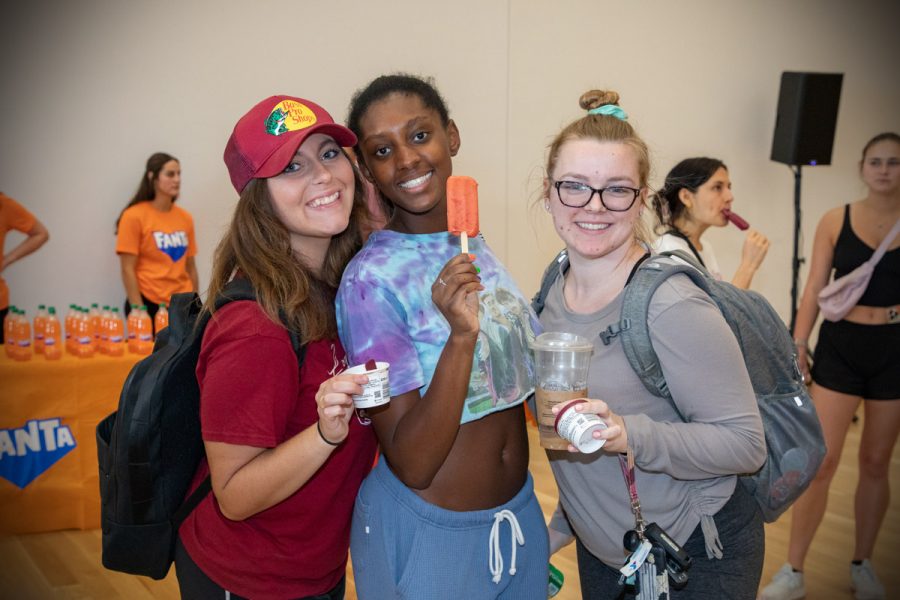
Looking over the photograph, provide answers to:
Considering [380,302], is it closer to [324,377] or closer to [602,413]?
[324,377]

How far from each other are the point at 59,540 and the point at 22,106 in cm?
329

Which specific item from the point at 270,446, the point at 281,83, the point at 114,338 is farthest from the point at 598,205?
the point at 281,83

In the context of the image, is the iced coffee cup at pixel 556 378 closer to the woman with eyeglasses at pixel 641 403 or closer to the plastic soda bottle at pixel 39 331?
the woman with eyeglasses at pixel 641 403

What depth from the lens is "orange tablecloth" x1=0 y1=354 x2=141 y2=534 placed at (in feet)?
14.5

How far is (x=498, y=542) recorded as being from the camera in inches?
69.4

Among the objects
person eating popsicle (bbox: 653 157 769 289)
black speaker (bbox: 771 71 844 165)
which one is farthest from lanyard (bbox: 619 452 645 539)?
black speaker (bbox: 771 71 844 165)

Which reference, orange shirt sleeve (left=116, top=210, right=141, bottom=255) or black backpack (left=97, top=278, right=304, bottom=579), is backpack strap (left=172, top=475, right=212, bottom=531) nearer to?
black backpack (left=97, top=278, right=304, bottom=579)

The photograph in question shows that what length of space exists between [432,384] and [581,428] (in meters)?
0.32

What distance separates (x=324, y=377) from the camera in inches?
69.6

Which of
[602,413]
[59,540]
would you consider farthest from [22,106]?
[602,413]

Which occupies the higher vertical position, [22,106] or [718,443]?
[22,106]

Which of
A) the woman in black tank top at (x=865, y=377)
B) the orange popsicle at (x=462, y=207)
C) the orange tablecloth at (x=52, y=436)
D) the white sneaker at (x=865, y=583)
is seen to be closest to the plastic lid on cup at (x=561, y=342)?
the orange popsicle at (x=462, y=207)

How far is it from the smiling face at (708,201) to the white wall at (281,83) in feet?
5.83

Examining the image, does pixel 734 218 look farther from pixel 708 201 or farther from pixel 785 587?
pixel 785 587
